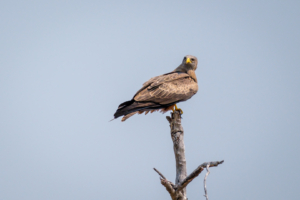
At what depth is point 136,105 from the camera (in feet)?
32.1

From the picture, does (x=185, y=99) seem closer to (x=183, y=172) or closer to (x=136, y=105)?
(x=136, y=105)

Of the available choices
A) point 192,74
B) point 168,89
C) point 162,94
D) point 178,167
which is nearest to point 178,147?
point 178,167

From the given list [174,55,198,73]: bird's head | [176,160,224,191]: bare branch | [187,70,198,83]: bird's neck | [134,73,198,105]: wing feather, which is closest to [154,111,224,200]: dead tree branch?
[176,160,224,191]: bare branch

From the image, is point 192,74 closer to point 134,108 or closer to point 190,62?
point 190,62

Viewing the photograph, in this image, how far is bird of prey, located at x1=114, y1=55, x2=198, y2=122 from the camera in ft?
32.1

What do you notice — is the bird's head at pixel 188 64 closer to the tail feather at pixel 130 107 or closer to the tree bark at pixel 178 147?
the tail feather at pixel 130 107

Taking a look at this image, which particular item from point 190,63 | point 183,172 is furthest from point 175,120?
point 190,63

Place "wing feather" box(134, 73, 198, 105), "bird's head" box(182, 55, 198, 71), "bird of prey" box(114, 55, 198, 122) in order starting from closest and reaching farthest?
"bird of prey" box(114, 55, 198, 122) → "wing feather" box(134, 73, 198, 105) → "bird's head" box(182, 55, 198, 71)

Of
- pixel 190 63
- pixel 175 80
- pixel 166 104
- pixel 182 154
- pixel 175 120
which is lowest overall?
pixel 182 154

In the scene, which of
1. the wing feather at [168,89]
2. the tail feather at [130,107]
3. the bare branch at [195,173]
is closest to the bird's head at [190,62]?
the wing feather at [168,89]

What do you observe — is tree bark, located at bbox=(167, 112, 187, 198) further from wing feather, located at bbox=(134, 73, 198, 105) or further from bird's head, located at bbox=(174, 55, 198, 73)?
bird's head, located at bbox=(174, 55, 198, 73)

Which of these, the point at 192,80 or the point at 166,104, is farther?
the point at 192,80

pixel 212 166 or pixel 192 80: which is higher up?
pixel 192 80

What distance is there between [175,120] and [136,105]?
1070 mm
